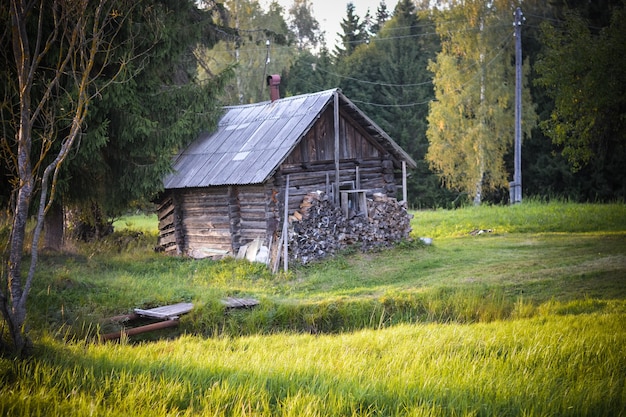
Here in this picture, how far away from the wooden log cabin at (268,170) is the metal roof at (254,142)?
0.13 feet

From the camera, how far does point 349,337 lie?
914cm

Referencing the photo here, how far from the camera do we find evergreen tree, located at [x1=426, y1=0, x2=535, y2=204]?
3303 cm

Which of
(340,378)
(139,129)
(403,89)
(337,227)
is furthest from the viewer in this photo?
(403,89)

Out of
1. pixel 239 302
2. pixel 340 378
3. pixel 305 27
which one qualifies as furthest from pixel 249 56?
pixel 340 378

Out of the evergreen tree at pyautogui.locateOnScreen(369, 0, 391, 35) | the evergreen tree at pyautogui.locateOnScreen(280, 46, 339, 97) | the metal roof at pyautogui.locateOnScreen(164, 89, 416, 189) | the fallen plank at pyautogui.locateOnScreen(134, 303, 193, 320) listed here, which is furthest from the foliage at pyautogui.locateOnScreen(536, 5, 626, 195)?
the evergreen tree at pyautogui.locateOnScreen(369, 0, 391, 35)

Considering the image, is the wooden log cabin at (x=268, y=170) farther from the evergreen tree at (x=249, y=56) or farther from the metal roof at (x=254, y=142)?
the evergreen tree at (x=249, y=56)

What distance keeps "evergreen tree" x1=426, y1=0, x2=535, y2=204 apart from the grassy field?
49.7 ft

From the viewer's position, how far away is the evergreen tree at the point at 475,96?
108ft

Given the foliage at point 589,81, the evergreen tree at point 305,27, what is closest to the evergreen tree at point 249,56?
the evergreen tree at point 305,27

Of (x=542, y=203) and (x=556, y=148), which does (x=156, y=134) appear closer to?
(x=542, y=203)

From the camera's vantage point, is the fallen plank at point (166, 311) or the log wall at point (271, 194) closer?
the fallen plank at point (166, 311)

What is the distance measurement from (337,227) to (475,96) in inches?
742

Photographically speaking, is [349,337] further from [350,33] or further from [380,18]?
[380,18]

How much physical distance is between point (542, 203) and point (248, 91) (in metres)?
18.4
